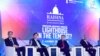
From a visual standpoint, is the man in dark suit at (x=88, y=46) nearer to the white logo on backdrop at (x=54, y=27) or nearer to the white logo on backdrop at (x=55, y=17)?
the white logo on backdrop at (x=54, y=27)

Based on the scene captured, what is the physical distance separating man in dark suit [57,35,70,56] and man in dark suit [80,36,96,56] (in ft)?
0.72

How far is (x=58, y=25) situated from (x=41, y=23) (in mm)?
243

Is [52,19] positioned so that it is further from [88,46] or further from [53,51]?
[88,46]

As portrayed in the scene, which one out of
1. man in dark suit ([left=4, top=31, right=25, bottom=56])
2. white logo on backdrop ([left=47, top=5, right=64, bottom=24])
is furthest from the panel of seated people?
white logo on backdrop ([left=47, top=5, right=64, bottom=24])

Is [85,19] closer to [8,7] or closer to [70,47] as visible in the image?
[70,47]

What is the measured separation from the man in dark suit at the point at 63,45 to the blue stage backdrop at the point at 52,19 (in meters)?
0.05

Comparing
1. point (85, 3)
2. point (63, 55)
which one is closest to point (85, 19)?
point (85, 3)

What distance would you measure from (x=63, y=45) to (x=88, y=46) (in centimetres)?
38

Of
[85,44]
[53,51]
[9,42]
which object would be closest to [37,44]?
[53,51]

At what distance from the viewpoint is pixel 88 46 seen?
11.6ft

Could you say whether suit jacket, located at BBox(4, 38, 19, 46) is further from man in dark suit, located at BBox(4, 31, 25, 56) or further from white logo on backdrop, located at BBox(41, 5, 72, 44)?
white logo on backdrop, located at BBox(41, 5, 72, 44)

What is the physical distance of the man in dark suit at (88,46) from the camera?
3505mm

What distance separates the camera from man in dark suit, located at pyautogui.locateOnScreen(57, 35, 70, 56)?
3.33m

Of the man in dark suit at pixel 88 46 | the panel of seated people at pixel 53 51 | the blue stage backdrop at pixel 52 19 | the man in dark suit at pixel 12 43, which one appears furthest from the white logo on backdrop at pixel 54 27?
the man in dark suit at pixel 12 43
